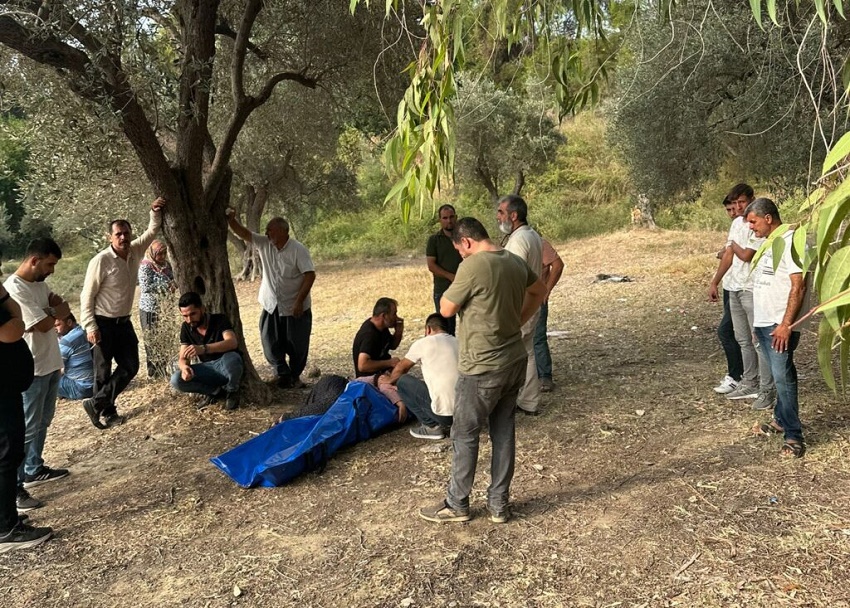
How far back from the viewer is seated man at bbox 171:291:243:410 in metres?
5.62

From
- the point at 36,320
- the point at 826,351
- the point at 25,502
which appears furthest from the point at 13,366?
the point at 826,351

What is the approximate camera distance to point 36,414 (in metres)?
4.42

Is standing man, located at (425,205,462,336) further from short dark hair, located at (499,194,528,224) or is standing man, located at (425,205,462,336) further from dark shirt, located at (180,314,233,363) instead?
dark shirt, located at (180,314,233,363)

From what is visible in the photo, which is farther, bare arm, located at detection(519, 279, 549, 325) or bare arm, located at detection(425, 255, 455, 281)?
bare arm, located at detection(425, 255, 455, 281)

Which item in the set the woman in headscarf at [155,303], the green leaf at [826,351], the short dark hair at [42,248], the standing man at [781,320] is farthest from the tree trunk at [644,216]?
the green leaf at [826,351]

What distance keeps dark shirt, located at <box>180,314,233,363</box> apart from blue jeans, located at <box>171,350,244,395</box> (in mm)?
66

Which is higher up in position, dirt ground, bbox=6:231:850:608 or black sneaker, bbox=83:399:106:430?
black sneaker, bbox=83:399:106:430

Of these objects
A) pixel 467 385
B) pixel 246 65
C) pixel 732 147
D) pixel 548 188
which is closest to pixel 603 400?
pixel 467 385

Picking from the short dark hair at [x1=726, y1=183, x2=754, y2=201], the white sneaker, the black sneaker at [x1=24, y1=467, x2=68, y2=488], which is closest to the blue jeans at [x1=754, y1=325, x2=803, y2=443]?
the white sneaker

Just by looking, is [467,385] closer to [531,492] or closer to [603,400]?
[531,492]

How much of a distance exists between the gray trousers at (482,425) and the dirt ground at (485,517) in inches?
7.7

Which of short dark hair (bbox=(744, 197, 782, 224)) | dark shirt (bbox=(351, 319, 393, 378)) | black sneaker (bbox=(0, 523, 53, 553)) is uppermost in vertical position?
short dark hair (bbox=(744, 197, 782, 224))

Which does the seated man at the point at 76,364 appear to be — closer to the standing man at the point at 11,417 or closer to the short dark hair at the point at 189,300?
the short dark hair at the point at 189,300

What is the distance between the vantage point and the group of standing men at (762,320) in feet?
13.4
